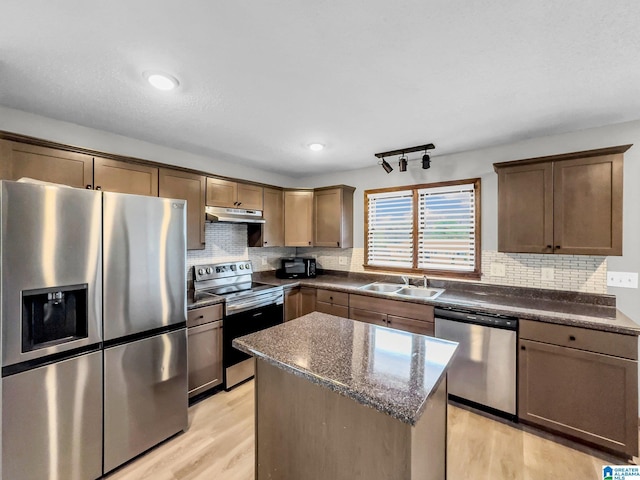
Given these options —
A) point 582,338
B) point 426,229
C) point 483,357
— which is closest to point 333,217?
point 426,229

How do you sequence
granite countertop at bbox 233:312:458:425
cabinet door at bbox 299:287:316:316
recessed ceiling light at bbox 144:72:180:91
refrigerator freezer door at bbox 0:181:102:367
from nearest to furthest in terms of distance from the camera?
granite countertop at bbox 233:312:458:425 → refrigerator freezer door at bbox 0:181:102:367 → recessed ceiling light at bbox 144:72:180:91 → cabinet door at bbox 299:287:316:316

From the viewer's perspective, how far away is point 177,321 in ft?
6.89

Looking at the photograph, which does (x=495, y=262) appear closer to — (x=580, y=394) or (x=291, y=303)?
(x=580, y=394)

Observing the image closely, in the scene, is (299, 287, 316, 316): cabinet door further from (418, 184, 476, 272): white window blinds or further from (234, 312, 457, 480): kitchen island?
(234, 312, 457, 480): kitchen island

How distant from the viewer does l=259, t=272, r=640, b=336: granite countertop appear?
77.2 inches

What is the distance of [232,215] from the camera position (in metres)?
3.08

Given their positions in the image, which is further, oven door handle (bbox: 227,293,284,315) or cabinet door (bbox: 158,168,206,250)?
oven door handle (bbox: 227,293,284,315)

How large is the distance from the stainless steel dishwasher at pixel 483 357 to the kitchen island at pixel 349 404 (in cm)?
103

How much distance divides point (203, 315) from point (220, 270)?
77cm

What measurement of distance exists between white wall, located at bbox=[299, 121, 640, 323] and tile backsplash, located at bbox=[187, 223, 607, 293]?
118 millimetres

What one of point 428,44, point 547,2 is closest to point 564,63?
point 547,2

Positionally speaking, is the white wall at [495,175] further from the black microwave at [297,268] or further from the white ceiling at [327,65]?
the black microwave at [297,268]
